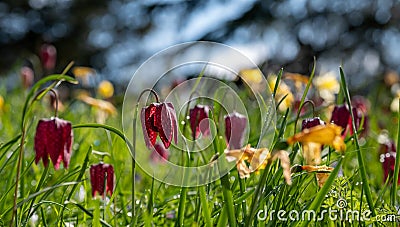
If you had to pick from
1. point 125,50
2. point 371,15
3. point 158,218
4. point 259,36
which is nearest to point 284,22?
point 259,36

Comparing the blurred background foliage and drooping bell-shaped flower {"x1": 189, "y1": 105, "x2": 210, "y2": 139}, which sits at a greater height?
the blurred background foliage

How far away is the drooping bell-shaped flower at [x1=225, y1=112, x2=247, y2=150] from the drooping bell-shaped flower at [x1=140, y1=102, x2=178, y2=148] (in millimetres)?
308

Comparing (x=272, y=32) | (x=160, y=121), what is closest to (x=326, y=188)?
(x=160, y=121)

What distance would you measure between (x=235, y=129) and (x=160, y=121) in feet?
1.13

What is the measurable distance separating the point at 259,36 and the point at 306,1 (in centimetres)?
87

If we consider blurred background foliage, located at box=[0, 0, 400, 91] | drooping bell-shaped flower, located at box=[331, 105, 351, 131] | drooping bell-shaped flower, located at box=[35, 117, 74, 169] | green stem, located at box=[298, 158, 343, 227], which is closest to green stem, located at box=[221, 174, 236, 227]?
green stem, located at box=[298, 158, 343, 227]

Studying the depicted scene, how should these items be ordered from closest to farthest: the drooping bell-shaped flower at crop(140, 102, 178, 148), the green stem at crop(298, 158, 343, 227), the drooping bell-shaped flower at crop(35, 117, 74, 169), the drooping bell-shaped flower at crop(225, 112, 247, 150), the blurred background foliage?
1. the green stem at crop(298, 158, 343, 227)
2. the drooping bell-shaped flower at crop(140, 102, 178, 148)
3. the drooping bell-shaped flower at crop(35, 117, 74, 169)
4. the drooping bell-shaped flower at crop(225, 112, 247, 150)
5. the blurred background foliage

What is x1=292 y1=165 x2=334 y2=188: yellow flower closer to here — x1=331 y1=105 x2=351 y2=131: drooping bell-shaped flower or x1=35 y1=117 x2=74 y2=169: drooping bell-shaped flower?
x1=331 y1=105 x2=351 y2=131: drooping bell-shaped flower

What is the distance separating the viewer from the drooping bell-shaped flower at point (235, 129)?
53.2 inches

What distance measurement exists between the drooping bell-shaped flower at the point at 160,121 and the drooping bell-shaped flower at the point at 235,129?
1.01ft

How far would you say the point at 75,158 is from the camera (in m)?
1.73

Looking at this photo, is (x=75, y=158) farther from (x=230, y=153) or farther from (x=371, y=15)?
(x=371, y=15)

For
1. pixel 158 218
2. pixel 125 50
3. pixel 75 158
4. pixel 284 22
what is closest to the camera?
pixel 158 218

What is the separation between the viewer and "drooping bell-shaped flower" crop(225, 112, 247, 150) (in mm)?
1352
